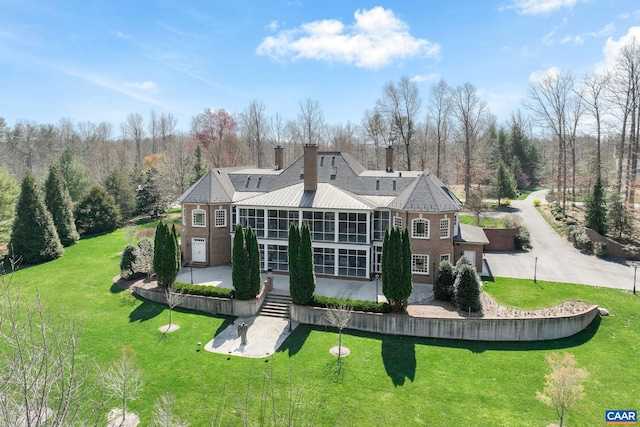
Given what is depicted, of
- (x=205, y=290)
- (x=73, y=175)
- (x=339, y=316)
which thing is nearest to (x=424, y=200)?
(x=339, y=316)

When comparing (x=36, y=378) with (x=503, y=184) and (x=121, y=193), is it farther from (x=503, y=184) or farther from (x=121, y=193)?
(x=503, y=184)

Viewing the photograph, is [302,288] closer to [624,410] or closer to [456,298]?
[456,298]

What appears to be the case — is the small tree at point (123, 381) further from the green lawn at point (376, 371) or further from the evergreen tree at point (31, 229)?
the evergreen tree at point (31, 229)

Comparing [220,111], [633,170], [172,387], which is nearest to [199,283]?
[172,387]

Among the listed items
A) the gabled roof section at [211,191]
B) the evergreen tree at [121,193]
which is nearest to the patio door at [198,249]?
the gabled roof section at [211,191]

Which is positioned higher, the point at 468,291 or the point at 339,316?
the point at 468,291

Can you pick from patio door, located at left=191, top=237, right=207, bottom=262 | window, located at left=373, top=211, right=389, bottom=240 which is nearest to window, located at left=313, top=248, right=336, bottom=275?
window, located at left=373, top=211, right=389, bottom=240
